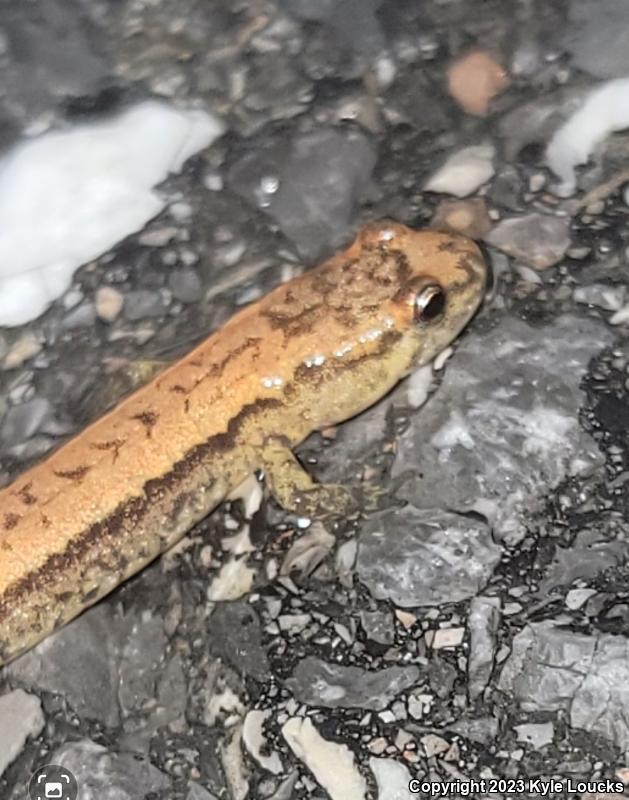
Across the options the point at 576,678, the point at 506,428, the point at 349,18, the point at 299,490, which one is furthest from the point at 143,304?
the point at 576,678

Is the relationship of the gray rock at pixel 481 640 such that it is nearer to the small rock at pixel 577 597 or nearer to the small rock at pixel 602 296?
the small rock at pixel 577 597

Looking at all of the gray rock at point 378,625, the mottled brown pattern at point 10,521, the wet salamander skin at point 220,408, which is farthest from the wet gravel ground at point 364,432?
the mottled brown pattern at point 10,521

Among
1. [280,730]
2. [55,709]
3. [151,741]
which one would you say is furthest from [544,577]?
[55,709]

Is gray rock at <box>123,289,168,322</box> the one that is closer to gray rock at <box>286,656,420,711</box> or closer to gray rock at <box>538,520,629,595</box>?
→ gray rock at <box>286,656,420,711</box>

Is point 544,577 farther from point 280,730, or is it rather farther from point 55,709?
point 55,709

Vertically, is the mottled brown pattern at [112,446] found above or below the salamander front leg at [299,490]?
above
